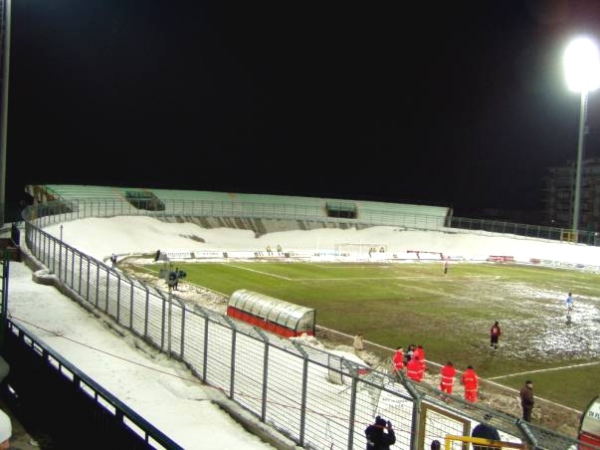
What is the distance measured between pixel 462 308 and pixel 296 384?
65.3ft

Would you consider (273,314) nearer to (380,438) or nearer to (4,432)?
(380,438)

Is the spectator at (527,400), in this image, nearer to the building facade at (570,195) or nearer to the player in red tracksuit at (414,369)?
the player in red tracksuit at (414,369)

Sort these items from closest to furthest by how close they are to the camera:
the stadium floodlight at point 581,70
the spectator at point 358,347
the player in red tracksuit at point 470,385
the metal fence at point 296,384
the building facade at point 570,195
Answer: the metal fence at point 296,384 < the player in red tracksuit at point 470,385 < the spectator at point 358,347 < the stadium floodlight at point 581,70 < the building facade at point 570,195

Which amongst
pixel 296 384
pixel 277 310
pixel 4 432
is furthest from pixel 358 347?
pixel 4 432

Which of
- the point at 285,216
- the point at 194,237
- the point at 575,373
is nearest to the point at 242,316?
the point at 575,373

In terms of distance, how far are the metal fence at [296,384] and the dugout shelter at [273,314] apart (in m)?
3.31

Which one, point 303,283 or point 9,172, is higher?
point 9,172

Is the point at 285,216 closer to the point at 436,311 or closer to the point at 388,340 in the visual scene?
the point at 436,311

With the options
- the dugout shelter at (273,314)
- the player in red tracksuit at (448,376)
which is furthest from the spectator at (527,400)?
the dugout shelter at (273,314)

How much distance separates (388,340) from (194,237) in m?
42.7

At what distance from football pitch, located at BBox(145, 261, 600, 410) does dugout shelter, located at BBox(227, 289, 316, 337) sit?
212 centimetres

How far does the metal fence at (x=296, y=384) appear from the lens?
870 centimetres

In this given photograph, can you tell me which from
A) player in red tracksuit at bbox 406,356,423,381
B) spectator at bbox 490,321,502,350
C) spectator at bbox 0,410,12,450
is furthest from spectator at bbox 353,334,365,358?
spectator at bbox 0,410,12,450

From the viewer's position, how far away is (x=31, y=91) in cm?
7794
